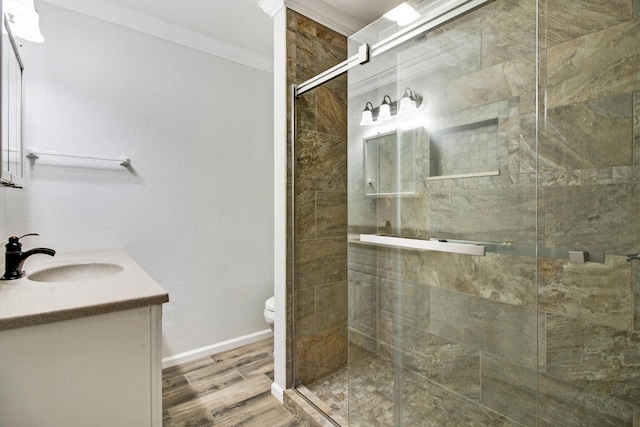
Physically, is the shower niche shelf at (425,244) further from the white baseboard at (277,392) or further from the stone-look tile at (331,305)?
the white baseboard at (277,392)

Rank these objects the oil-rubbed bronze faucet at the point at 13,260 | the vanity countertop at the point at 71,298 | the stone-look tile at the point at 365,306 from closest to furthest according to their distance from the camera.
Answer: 1. the vanity countertop at the point at 71,298
2. the oil-rubbed bronze faucet at the point at 13,260
3. the stone-look tile at the point at 365,306

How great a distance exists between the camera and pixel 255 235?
263 cm

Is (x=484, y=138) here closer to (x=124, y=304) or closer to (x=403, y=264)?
(x=403, y=264)

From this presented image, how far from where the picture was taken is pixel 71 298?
39.3 inches

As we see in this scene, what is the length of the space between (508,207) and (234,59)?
222cm

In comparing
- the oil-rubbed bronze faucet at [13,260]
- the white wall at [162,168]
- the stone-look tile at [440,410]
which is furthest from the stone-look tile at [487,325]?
the oil-rubbed bronze faucet at [13,260]

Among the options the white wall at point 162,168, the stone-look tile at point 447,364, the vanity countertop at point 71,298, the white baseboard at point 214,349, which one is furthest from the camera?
the white baseboard at point 214,349

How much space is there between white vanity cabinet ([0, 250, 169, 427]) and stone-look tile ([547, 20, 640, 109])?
1848 millimetres

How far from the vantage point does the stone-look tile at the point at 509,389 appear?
1.41 m

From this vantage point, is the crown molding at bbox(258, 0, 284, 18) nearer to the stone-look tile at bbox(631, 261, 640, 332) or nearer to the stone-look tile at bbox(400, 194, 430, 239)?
the stone-look tile at bbox(400, 194, 430, 239)

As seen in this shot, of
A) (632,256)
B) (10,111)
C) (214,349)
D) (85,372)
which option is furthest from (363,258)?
(10,111)

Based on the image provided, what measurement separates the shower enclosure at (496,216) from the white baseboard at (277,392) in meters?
0.30

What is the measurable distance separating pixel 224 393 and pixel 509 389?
1581 mm

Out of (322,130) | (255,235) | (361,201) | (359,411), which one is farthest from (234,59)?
(359,411)
